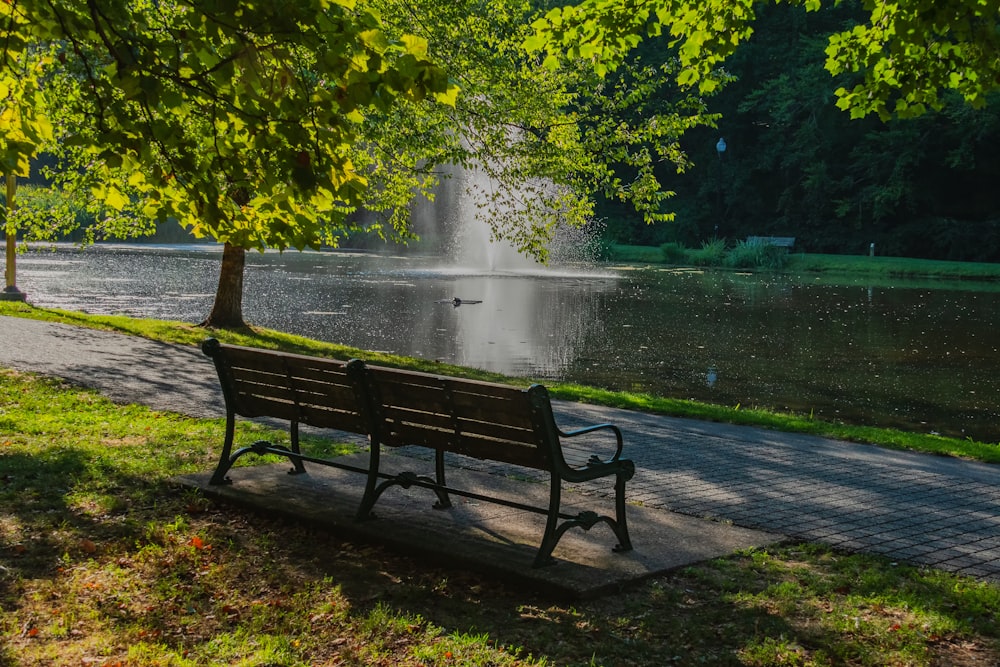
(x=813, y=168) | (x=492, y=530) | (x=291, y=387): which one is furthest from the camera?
(x=813, y=168)

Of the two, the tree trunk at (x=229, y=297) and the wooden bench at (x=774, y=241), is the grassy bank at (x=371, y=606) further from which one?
the wooden bench at (x=774, y=241)

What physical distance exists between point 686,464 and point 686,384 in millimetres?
7442

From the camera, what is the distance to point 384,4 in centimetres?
1489

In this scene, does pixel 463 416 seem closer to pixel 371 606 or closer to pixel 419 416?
pixel 419 416

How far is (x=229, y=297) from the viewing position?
59.3 feet

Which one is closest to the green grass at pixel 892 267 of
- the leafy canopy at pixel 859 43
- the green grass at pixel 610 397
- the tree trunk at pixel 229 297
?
the tree trunk at pixel 229 297

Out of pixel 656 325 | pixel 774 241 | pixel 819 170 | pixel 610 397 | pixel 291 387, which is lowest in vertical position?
pixel 656 325

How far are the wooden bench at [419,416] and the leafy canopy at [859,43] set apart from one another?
4735mm

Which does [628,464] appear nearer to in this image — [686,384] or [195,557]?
[195,557]

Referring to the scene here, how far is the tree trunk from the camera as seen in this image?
17.8 metres

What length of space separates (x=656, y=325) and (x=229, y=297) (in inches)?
364

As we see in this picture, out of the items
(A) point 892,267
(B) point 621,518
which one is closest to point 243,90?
(B) point 621,518

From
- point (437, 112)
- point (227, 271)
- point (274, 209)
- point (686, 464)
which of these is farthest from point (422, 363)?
point (274, 209)

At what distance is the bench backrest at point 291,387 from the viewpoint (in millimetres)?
5809
